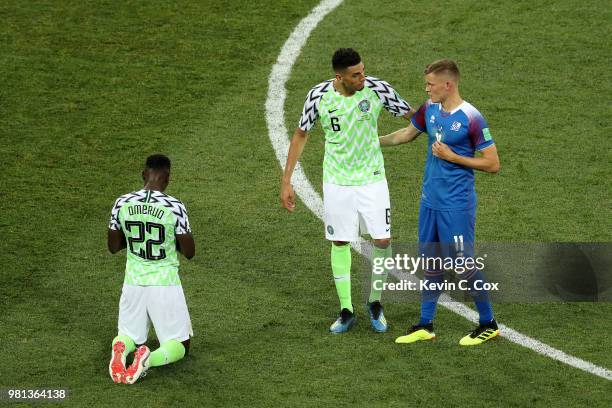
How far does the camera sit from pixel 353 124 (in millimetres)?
10164

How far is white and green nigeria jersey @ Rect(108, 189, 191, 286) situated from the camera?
948 centimetres

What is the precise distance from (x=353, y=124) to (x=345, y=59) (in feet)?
1.86

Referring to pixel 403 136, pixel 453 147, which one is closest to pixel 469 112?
pixel 453 147

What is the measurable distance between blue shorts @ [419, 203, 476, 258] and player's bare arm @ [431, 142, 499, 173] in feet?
1.32

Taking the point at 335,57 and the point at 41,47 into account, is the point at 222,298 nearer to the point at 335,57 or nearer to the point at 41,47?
the point at 335,57

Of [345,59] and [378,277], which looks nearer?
[345,59]

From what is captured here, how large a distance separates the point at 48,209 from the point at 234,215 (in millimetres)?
1904

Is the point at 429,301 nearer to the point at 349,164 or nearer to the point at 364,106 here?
the point at 349,164

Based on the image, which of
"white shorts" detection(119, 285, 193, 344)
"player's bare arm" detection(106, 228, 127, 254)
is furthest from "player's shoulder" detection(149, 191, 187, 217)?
"white shorts" detection(119, 285, 193, 344)

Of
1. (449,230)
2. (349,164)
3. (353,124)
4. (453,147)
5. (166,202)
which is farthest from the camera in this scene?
(349,164)

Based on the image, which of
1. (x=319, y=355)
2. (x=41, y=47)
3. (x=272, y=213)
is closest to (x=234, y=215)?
(x=272, y=213)

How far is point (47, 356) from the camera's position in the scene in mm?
10047

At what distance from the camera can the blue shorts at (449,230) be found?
995 centimetres

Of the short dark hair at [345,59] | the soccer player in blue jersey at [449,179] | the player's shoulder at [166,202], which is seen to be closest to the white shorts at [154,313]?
the player's shoulder at [166,202]
